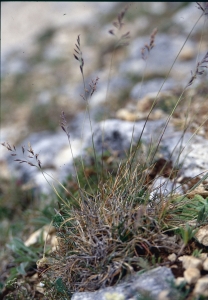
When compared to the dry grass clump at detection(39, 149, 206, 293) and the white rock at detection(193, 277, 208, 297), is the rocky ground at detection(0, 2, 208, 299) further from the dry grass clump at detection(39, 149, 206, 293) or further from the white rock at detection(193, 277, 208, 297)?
the dry grass clump at detection(39, 149, 206, 293)

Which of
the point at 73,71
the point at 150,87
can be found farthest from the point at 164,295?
the point at 73,71

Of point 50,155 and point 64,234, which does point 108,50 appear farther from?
point 64,234

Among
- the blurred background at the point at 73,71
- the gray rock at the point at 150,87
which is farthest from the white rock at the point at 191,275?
the gray rock at the point at 150,87

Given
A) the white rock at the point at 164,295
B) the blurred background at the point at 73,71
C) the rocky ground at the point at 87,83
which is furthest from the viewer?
the blurred background at the point at 73,71

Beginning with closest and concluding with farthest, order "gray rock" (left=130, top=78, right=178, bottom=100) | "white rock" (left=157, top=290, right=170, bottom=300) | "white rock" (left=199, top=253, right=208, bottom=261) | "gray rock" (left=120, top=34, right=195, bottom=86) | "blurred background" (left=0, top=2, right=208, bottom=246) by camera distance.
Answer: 1. "white rock" (left=157, top=290, right=170, bottom=300)
2. "white rock" (left=199, top=253, right=208, bottom=261)
3. "blurred background" (left=0, top=2, right=208, bottom=246)
4. "gray rock" (left=130, top=78, right=178, bottom=100)
5. "gray rock" (left=120, top=34, right=195, bottom=86)

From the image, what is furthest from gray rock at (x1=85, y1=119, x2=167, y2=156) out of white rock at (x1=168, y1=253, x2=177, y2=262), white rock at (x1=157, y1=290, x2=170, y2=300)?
white rock at (x1=157, y1=290, x2=170, y2=300)

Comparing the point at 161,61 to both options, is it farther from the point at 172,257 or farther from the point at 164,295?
the point at 164,295

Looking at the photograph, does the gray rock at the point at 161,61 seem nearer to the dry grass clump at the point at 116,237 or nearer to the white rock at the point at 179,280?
the dry grass clump at the point at 116,237
